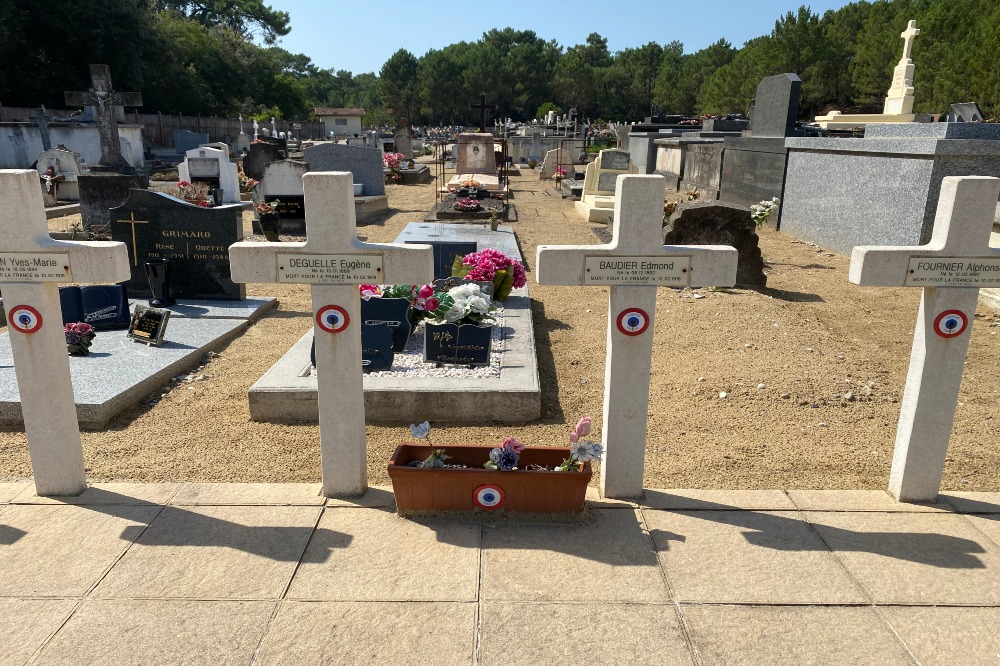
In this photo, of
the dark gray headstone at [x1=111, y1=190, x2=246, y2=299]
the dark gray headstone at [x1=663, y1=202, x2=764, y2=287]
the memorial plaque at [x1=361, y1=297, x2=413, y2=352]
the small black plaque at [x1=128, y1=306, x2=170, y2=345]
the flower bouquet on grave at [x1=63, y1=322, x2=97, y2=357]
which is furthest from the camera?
the dark gray headstone at [x1=663, y1=202, x2=764, y2=287]

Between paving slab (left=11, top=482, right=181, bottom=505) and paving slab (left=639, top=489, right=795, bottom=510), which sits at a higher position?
paving slab (left=639, top=489, right=795, bottom=510)

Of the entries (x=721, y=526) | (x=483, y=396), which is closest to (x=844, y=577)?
(x=721, y=526)

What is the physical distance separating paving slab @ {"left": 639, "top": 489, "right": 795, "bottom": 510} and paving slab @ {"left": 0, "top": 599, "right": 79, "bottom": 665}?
2529 millimetres

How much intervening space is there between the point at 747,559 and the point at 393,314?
367 centimetres

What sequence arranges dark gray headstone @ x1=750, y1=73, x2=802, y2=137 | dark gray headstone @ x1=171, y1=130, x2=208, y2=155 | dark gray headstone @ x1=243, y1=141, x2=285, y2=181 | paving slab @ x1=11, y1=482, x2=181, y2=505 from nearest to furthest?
A: paving slab @ x1=11, y1=482, x2=181, y2=505, dark gray headstone @ x1=750, y1=73, x2=802, y2=137, dark gray headstone @ x1=243, y1=141, x2=285, y2=181, dark gray headstone @ x1=171, y1=130, x2=208, y2=155

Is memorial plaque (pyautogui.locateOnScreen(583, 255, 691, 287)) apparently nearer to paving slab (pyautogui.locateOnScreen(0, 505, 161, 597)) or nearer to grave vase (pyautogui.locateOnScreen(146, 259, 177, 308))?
paving slab (pyautogui.locateOnScreen(0, 505, 161, 597))

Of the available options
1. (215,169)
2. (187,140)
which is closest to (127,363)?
(215,169)

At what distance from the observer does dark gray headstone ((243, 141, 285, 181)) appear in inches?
858

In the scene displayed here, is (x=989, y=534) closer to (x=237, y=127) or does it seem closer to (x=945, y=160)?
(x=945, y=160)

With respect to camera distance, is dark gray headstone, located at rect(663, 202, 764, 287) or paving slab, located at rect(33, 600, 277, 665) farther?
dark gray headstone, located at rect(663, 202, 764, 287)

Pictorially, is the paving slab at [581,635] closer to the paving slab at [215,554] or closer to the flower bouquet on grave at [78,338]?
the paving slab at [215,554]

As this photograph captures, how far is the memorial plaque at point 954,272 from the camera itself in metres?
3.22

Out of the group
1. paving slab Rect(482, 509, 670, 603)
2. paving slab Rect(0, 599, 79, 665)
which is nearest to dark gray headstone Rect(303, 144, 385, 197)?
paving slab Rect(482, 509, 670, 603)

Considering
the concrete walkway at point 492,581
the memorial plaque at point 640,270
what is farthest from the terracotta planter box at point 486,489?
the memorial plaque at point 640,270
